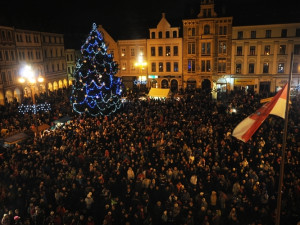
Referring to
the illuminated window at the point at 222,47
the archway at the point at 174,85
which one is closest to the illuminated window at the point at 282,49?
the illuminated window at the point at 222,47

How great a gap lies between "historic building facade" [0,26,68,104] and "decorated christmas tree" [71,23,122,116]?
5585 millimetres

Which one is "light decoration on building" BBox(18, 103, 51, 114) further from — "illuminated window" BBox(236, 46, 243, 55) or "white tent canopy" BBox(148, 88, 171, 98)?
"illuminated window" BBox(236, 46, 243, 55)

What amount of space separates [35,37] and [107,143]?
106 feet

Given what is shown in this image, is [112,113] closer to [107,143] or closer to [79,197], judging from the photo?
[107,143]

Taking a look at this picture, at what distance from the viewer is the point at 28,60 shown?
41031mm

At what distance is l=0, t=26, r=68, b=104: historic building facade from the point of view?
117ft

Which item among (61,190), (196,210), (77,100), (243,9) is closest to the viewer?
(196,210)


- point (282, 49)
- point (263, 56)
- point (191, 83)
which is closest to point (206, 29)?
point (191, 83)

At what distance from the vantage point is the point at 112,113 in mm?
28266

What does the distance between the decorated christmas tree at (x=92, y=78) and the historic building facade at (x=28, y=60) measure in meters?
5.59

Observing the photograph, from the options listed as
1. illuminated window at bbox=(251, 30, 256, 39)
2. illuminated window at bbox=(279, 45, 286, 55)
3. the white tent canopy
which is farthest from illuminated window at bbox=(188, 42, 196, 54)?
the white tent canopy

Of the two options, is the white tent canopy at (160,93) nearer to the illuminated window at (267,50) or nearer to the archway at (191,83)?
the archway at (191,83)

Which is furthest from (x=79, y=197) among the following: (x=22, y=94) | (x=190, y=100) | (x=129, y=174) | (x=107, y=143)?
(x=22, y=94)

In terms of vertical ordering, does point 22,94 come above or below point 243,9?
below
